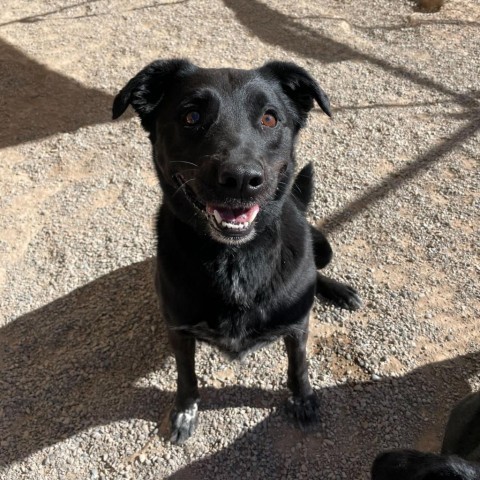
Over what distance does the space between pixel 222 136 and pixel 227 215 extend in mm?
318

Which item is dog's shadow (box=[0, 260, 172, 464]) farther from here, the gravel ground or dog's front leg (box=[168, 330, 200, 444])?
dog's front leg (box=[168, 330, 200, 444])

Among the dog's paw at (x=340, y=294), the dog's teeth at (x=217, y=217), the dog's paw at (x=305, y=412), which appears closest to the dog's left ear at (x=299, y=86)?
the dog's teeth at (x=217, y=217)

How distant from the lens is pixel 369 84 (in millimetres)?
4590

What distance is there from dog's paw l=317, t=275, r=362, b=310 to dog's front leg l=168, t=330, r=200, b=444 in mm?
1002

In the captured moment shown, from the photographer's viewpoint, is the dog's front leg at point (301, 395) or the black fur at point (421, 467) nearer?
the black fur at point (421, 467)

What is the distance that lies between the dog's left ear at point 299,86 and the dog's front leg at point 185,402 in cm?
130

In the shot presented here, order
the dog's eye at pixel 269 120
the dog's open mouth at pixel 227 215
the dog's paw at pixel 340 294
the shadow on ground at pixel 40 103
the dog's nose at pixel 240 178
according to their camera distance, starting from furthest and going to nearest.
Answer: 1. the shadow on ground at pixel 40 103
2. the dog's paw at pixel 340 294
3. the dog's eye at pixel 269 120
4. the dog's open mouth at pixel 227 215
5. the dog's nose at pixel 240 178

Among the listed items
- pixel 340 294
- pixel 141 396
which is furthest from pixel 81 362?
pixel 340 294

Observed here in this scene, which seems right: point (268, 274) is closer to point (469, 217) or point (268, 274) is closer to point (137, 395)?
point (137, 395)

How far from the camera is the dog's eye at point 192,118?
2.01 meters

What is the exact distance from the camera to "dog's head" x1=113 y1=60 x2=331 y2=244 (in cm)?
182

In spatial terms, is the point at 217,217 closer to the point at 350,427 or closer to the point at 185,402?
the point at 185,402

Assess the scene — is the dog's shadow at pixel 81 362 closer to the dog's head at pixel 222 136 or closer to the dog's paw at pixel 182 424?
the dog's paw at pixel 182 424

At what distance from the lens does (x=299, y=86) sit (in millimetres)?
2223
